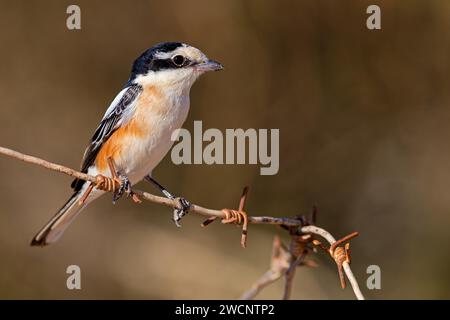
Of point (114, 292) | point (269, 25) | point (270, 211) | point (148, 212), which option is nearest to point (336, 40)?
point (269, 25)

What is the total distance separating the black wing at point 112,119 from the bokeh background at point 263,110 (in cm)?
137

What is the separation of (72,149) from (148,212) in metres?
0.82

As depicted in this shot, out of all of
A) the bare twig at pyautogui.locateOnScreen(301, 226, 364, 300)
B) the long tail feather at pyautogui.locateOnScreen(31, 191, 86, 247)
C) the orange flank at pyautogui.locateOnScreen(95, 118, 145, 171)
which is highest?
the orange flank at pyautogui.locateOnScreen(95, 118, 145, 171)

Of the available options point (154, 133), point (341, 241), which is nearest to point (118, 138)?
point (154, 133)

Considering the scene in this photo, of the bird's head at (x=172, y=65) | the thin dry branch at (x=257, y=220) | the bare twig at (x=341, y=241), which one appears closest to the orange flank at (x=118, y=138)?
the bird's head at (x=172, y=65)

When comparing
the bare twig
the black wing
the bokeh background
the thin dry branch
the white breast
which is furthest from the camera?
the bokeh background

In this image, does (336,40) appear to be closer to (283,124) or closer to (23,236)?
(283,124)

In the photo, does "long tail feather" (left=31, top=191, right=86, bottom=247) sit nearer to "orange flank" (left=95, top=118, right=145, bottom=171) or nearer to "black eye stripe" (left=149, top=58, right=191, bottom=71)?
"orange flank" (left=95, top=118, right=145, bottom=171)

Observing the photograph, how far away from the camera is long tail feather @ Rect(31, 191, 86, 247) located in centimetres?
345

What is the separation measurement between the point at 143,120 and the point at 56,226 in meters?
0.70

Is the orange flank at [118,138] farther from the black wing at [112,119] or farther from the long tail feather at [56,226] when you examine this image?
the long tail feather at [56,226]

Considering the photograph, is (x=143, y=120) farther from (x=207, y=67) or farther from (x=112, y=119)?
(x=207, y=67)

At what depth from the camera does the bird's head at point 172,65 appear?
3554 mm

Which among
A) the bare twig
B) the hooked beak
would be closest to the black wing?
the hooked beak
